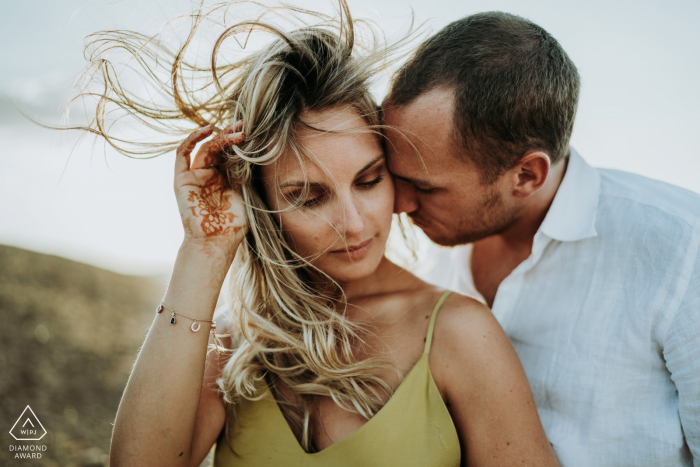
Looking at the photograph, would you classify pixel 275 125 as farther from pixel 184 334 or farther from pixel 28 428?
pixel 28 428

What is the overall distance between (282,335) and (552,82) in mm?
1831

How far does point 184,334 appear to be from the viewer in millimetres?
1915

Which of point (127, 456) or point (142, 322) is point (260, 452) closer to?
point (127, 456)

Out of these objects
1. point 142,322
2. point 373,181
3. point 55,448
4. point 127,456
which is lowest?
point 142,322

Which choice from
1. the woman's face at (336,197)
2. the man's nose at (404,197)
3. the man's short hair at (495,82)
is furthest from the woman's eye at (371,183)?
the man's short hair at (495,82)

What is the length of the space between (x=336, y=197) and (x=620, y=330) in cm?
143

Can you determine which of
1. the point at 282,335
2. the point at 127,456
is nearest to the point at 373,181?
the point at 282,335

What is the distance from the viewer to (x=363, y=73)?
7.26 ft

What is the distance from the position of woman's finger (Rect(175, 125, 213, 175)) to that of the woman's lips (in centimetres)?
81

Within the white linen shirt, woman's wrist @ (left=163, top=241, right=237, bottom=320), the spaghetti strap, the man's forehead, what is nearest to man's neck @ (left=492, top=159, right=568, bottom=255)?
the white linen shirt

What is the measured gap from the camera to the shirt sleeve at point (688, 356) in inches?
77.8

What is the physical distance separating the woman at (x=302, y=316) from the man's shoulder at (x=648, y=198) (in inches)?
37.9

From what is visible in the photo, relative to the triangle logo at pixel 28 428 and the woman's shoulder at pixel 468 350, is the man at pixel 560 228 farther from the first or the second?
the triangle logo at pixel 28 428

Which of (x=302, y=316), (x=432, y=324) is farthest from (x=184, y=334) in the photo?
(x=432, y=324)
